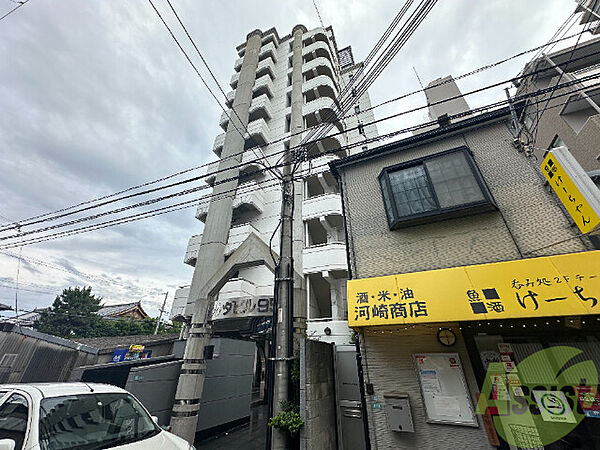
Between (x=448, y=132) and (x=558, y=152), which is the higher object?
(x=448, y=132)

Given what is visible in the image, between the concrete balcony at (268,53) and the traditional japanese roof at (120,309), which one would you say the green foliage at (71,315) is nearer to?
the traditional japanese roof at (120,309)

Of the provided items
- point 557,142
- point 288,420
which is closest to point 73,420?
point 288,420

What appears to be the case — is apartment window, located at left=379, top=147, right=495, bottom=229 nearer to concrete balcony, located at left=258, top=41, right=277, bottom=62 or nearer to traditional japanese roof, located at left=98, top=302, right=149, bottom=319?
concrete balcony, located at left=258, top=41, right=277, bottom=62

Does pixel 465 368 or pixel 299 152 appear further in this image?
pixel 299 152

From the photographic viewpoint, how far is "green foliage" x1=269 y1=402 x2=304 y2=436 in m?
4.77

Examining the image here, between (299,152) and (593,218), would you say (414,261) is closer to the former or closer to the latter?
(593,218)

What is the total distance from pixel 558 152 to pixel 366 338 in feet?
18.6

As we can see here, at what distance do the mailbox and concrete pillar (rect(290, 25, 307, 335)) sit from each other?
2527 mm

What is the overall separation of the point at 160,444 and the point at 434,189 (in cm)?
752

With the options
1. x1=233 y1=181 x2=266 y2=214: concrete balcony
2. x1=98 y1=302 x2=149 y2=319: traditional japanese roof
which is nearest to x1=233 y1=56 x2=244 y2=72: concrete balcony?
x1=233 y1=181 x2=266 y2=214: concrete balcony

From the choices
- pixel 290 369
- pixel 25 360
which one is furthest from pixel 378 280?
pixel 25 360

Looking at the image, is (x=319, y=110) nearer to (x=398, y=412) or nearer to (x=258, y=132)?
(x=258, y=132)

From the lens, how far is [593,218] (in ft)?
13.4

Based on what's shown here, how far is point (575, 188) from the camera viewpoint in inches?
173
